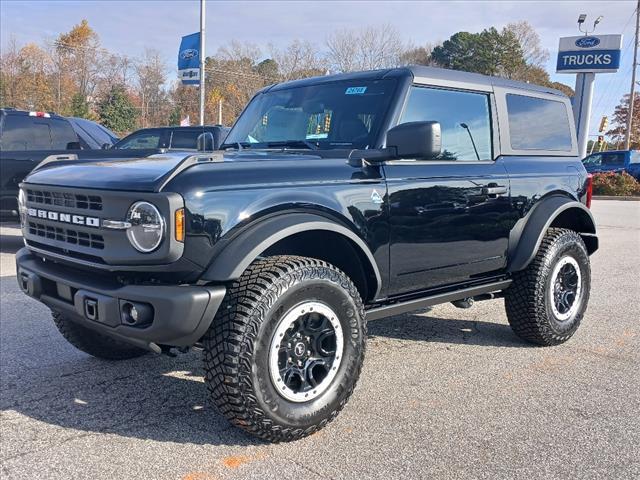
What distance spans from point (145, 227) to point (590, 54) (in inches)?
1124

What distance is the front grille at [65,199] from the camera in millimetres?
2992

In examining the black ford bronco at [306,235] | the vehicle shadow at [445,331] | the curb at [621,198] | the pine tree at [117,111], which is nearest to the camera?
the black ford bronco at [306,235]

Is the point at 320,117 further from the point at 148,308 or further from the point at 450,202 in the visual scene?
the point at 148,308

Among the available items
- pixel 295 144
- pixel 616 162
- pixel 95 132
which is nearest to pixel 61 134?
pixel 95 132

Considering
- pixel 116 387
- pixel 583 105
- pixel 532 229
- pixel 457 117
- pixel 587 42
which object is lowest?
pixel 116 387

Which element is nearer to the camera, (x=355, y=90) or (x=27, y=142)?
(x=355, y=90)

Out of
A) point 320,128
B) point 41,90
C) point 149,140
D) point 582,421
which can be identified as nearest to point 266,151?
point 320,128

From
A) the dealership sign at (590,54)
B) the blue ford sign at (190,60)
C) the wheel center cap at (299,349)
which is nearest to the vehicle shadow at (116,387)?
the wheel center cap at (299,349)

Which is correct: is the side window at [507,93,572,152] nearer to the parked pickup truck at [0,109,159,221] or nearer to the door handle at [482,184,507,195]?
the door handle at [482,184,507,195]

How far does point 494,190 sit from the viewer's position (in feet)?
13.9

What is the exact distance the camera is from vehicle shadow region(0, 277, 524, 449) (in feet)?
10.6

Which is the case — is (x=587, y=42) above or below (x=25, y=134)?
above

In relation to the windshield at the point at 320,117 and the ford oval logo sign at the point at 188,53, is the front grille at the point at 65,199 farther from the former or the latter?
the ford oval logo sign at the point at 188,53

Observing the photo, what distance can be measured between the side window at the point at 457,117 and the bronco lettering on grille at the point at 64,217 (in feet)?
6.35
